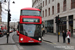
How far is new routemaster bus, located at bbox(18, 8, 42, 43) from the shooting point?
12969 mm

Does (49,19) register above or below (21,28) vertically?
above

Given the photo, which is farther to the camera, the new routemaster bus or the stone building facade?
the stone building facade

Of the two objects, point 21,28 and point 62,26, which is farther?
point 62,26

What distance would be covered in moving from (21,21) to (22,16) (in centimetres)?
54

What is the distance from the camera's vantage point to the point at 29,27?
13.1 metres

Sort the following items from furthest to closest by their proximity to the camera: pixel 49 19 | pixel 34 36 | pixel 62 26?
pixel 49 19
pixel 62 26
pixel 34 36

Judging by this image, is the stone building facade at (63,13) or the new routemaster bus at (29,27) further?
the stone building facade at (63,13)

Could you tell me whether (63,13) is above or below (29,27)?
above

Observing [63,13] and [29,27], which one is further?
[63,13]

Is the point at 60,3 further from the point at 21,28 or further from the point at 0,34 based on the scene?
the point at 21,28

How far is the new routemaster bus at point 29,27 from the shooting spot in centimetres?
1297

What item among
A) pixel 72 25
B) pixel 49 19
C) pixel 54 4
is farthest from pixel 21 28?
pixel 49 19

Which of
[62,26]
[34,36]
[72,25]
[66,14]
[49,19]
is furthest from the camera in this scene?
[49,19]

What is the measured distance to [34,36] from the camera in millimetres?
13070
